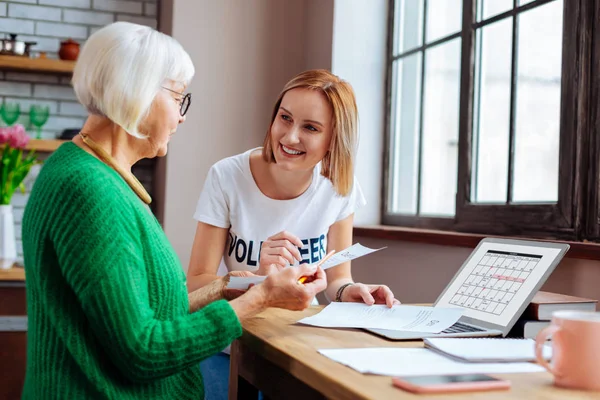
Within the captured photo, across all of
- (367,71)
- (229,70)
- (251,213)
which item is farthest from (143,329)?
(229,70)

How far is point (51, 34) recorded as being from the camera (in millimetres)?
3584

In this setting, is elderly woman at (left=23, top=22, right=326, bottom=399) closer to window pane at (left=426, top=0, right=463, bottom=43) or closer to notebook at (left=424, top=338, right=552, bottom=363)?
notebook at (left=424, top=338, right=552, bottom=363)

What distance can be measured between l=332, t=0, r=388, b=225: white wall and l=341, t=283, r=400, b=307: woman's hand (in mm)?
1466

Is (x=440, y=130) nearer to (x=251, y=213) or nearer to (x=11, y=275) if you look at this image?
(x=251, y=213)

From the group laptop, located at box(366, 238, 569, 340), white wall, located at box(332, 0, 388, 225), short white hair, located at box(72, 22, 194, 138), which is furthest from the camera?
white wall, located at box(332, 0, 388, 225)

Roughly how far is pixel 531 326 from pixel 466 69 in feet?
4.77

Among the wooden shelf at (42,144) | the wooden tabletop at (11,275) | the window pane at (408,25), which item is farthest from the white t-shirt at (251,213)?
the wooden shelf at (42,144)

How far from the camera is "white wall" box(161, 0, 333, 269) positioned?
3258 mm

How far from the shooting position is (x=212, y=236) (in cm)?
193

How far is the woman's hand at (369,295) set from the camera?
1.51 meters

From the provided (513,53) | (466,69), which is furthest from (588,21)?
(466,69)

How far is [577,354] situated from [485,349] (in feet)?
0.69

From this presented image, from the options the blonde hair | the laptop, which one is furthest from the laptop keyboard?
the blonde hair

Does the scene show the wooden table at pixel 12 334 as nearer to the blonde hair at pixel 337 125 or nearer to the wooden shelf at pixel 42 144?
the wooden shelf at pixel 42 144
